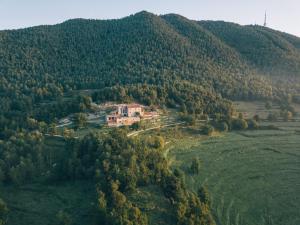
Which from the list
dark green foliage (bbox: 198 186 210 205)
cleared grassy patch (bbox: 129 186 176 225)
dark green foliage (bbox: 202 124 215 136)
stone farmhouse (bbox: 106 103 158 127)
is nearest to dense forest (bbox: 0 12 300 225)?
dark green foliage (bbox: 198 186 210 205)

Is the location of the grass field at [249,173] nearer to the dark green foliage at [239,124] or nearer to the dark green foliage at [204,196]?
the dark green foliage at [204,196]

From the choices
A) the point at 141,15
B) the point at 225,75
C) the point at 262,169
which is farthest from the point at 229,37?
the point at 262,169

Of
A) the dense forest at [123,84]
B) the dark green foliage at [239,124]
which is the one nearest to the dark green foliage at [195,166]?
the dense forest at [123,84]

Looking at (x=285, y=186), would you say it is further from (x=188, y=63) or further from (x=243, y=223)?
(x=188, y=63)

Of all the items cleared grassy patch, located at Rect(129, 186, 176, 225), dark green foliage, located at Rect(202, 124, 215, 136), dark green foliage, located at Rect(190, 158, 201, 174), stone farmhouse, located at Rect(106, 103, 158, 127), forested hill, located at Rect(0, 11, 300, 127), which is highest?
forested hill, located at Rect(0, 11, 300, 127)

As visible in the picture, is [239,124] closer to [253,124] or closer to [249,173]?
[253,124]

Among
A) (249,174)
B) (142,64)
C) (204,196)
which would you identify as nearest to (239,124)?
(249,174)

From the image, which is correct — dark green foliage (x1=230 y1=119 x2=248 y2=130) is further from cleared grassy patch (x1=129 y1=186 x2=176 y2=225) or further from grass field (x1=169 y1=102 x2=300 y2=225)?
cleared grassy patch (x1=129 y1=186 x2=176 y2=225)
